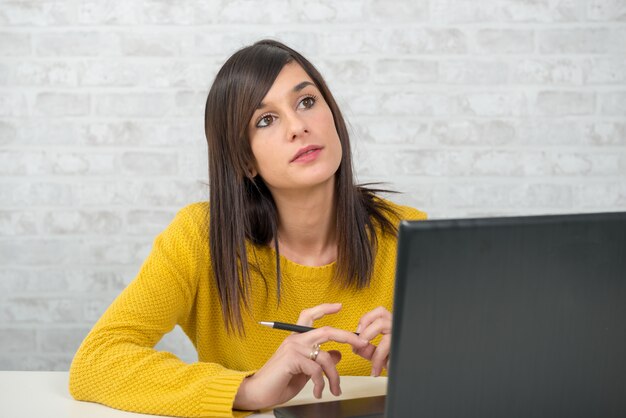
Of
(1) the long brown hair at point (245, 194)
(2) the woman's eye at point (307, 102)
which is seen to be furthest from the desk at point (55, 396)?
(2) the woman's eye at point (307, 102)

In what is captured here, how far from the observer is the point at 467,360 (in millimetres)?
780

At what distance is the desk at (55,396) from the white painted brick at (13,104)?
4.40 ft

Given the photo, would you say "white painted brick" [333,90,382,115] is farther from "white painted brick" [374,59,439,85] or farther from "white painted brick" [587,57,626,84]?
"white painted brick" [587,57,626,84]

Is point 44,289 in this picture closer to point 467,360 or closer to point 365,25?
point 365,25

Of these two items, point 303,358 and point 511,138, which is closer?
point 303,358

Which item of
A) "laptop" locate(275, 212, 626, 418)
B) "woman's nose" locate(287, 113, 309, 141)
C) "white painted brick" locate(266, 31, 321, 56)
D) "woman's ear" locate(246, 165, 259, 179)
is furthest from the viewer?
"white painted brick" locate(266, 31, 321, 56)

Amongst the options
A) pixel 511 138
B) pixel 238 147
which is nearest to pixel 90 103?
pixel 238 147

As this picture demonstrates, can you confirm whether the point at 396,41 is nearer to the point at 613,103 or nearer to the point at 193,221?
the point at 613,103

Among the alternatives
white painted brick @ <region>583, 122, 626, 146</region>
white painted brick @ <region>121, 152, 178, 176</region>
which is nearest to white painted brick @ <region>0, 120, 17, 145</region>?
white painted brick @ <region>121, 152, 178, 176</region>

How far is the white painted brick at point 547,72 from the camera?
2482 millimetres

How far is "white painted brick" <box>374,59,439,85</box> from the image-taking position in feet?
8.10

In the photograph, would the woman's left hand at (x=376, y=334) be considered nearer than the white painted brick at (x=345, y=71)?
Yes

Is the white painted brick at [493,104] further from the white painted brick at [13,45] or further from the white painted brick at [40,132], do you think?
the white painted brick at [13,45]

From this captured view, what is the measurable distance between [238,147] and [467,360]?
881 mm
